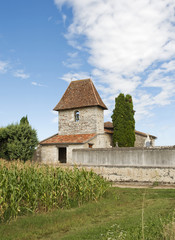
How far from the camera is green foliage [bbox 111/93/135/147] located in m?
28.3

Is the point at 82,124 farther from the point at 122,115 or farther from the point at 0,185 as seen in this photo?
the point at 0,185

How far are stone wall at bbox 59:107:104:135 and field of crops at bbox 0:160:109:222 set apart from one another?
1571 cm

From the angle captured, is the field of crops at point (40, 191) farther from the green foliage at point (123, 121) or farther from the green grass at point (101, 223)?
the green foliage at point (123, 121)

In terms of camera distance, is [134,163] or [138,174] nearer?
[138,174]

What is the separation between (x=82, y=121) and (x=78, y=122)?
542 millimetres

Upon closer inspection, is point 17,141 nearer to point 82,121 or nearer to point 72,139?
point 72,139

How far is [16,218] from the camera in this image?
728 centimetres

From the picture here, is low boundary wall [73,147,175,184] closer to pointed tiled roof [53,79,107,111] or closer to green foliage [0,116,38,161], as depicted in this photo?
green foliage [0,116,38,161]

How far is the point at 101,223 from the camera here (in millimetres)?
6789

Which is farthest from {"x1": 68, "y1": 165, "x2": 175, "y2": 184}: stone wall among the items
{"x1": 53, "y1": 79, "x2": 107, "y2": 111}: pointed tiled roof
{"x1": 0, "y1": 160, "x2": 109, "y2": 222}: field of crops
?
{"x1": 53, "y1": 79, "x2": 107, "y2": 111}: pointed tiled roof

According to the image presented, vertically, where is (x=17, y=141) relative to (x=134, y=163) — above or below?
above

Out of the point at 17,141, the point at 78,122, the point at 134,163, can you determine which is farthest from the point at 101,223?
the point at 78,122

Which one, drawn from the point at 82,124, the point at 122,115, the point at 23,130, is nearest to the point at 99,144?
the point at 82,124

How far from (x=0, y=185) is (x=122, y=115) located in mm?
22755
